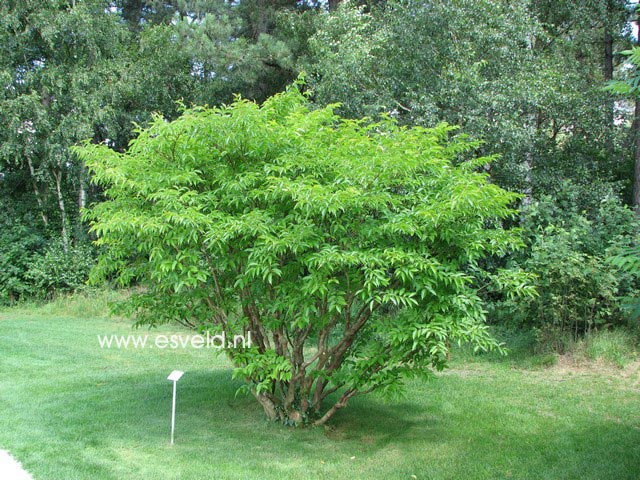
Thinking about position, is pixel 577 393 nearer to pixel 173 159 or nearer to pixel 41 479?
pixel 173 159

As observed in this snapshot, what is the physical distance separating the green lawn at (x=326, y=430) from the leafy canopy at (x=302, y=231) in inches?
26.4

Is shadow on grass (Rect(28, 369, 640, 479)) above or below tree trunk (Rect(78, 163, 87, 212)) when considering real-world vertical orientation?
below

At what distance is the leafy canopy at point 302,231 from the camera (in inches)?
193

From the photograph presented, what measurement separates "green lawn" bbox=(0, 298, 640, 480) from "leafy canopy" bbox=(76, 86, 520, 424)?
26.4 inches

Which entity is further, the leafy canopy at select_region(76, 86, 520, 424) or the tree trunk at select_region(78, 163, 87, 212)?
the tree trunk at select_region(78, 163, 87, 212)

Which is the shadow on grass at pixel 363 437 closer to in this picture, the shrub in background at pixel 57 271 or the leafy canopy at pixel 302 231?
the leafy canopy at pixel 302 231

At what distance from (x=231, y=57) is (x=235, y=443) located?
13251 mm

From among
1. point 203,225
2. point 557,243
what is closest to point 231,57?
point 557,243

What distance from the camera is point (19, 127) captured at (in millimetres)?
15805

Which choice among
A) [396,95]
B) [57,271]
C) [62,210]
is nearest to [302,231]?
[396,95]

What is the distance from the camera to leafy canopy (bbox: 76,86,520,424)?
4.89 metres

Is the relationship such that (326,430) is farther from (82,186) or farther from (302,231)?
(82,186)

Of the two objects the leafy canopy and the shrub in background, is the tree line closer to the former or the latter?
the shrub in background

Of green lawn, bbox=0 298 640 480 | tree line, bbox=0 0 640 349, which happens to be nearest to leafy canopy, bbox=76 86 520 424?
tree line, bbox=0 0 640 349
